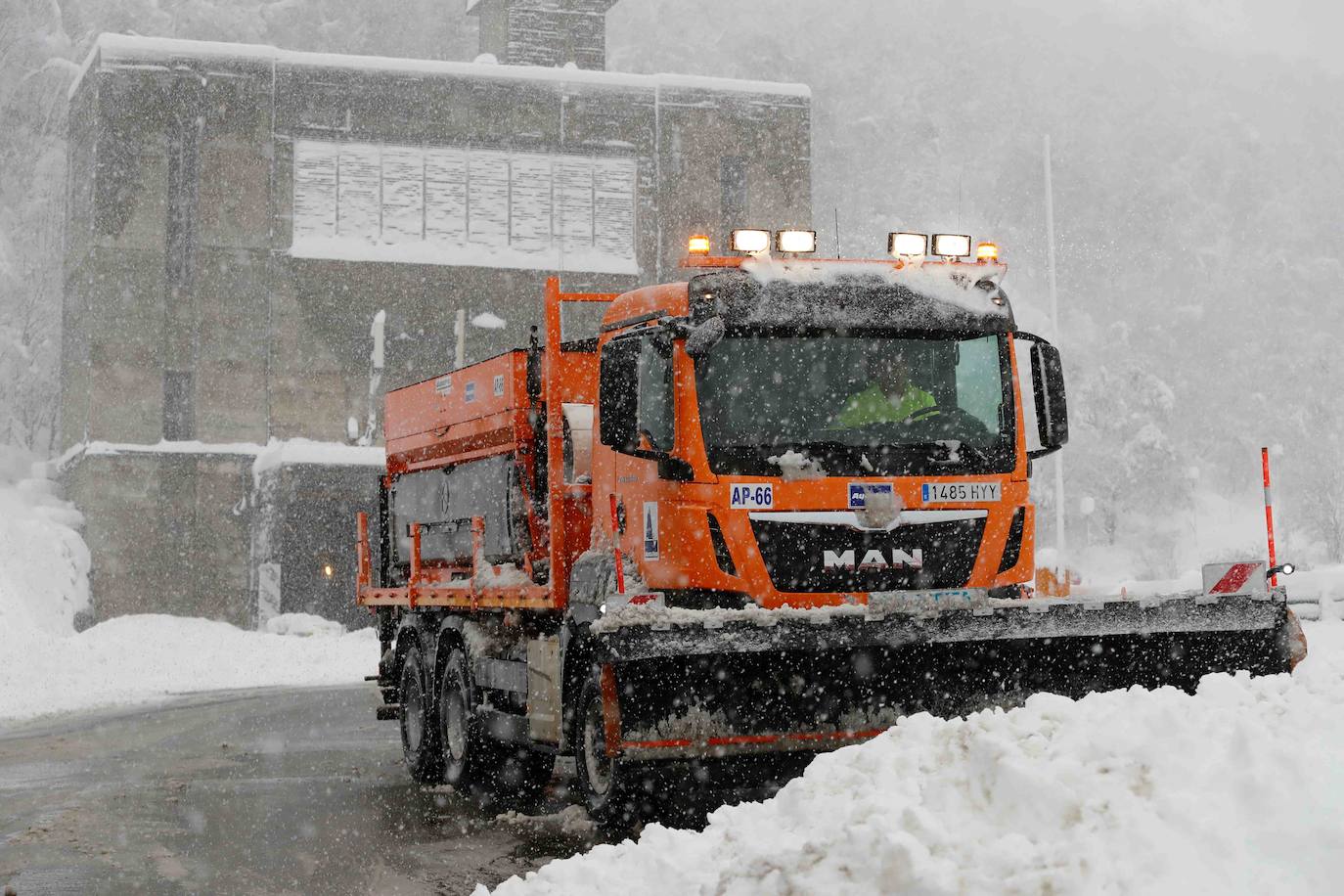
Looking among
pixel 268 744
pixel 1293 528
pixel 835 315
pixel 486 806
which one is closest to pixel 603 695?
pixel 835 315

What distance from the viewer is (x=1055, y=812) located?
5.46m

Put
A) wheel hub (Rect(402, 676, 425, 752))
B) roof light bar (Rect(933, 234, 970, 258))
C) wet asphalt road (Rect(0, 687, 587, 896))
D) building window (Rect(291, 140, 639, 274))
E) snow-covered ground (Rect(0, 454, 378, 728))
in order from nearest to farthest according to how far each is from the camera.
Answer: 1. wet asphalt road (Rect(0, 687, 587, 896))
2. roof light bar (Rect(933, 234, 970, 258))
3. wheel hub (Rect(402, 676, 425, 752))
4. snow-covered ground (Rect(0, 454, 378, 728))
5. building window (Rect(291, 140, 639, 274))

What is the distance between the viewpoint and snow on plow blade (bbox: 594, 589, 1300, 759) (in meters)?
8.75

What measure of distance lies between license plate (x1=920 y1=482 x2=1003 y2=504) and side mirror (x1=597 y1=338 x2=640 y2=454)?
1.66m

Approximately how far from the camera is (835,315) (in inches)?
397

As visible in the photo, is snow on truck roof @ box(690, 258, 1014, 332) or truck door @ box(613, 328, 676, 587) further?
snow on truck roof @ box(690, 258, 1014, 332)

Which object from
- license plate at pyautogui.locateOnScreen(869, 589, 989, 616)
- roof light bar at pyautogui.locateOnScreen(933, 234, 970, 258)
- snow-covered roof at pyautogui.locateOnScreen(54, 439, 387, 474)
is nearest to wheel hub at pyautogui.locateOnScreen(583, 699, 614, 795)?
license plate at pyautogui.locateOnScreen(869, 589, 989, 616)

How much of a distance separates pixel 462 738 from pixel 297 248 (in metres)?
34.5

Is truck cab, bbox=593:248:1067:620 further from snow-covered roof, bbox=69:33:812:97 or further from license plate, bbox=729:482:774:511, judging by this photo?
snow-covered roof, bbox=69:33:812:97

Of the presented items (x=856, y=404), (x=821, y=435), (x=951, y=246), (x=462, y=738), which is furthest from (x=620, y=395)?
(x=462, y=738)

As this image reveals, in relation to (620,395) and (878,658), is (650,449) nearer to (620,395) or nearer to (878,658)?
(620,395)

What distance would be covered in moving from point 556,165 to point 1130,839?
42654 millimetres

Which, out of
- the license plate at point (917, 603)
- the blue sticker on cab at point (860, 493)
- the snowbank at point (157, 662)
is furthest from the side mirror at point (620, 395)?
the snowbank at point (157, 662)

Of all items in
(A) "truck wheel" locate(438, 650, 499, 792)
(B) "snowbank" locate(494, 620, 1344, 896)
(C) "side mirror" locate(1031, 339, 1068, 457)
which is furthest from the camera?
(A) "truck wheel" locate(438, 650, 499, 792)
